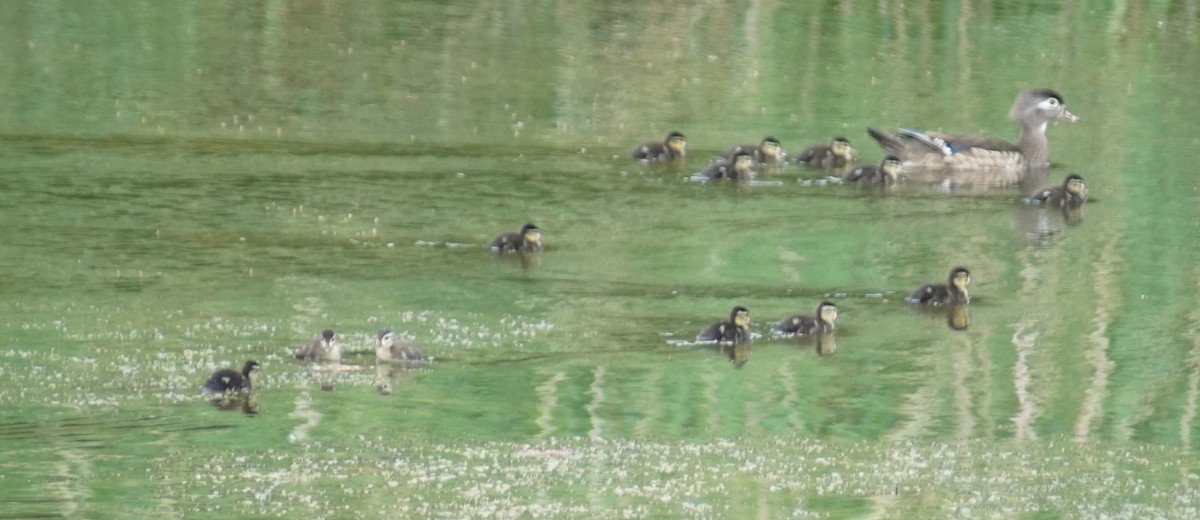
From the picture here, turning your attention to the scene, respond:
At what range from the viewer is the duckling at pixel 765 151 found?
1444 centimetres

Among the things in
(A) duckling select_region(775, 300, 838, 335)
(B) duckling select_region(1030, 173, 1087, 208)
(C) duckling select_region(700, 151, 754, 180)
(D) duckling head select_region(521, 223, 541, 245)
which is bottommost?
(B) duckling select_region(1030, 173, 1087, 208)

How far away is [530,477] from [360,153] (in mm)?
7828

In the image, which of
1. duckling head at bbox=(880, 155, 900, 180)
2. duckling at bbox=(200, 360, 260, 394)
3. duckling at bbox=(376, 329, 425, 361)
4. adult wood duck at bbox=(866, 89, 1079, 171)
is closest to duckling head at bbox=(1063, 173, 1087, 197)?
duckling head at bbox=(880, 155, 900, 180)

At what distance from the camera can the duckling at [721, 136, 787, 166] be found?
568 inches

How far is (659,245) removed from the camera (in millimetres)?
11805

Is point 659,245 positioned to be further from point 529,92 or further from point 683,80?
point 683,80

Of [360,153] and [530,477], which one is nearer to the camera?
[530,477]

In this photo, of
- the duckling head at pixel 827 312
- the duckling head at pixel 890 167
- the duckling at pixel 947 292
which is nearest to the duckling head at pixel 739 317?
the duckling head at pixel 827 312

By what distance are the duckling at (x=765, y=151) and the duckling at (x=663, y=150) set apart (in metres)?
0.28

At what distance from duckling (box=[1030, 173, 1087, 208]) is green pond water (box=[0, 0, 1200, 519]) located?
11cm

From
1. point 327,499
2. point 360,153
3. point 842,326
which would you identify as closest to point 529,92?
point 360,153

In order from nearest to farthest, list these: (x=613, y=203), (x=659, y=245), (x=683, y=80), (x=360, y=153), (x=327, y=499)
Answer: (x=327, y=499) → (x=659, y=245) → (x=613, y=203) → (x=360, y=153) → (x=683, y=80)

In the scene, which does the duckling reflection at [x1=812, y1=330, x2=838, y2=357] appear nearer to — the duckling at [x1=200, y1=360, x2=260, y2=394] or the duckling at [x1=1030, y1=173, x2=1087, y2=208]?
the duckling at [x1=200, y1=360, x2=260, y2=394]

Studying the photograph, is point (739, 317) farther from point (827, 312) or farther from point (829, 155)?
point (829, 155)
